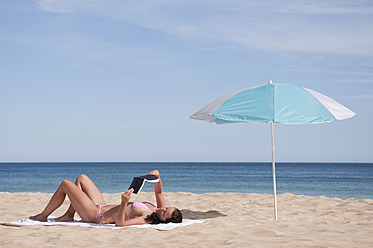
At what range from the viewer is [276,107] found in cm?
569

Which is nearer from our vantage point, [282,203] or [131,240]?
[131,240]

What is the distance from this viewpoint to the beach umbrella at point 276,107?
5.63m

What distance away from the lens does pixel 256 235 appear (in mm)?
4746

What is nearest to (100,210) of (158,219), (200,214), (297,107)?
(158,219)

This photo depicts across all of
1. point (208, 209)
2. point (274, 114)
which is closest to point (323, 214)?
point (208, 209)

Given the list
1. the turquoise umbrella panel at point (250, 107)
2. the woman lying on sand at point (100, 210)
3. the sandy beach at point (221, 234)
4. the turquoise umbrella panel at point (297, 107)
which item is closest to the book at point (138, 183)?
the woman lying on sand at point (100, 210)

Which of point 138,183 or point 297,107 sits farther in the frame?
point 297,107

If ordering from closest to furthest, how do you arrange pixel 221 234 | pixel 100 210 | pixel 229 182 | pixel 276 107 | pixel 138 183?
pixel 221 234
pixel 138 183
pixel 100 210
pixel 276 107
pixel 229 182

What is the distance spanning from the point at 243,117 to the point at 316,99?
1.19 m

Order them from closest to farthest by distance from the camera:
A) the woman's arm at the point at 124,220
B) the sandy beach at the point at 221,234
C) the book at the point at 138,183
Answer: the sandy beach at the point at 221,234, the book at the point at 138,183, the woman's arm at the point at 124,220

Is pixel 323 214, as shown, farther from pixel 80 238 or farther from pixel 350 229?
pixel 80 238

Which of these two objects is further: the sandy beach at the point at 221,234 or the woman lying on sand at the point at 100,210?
the woman lying on sand at the point at 100,210

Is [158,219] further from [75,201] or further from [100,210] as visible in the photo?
[75,201]

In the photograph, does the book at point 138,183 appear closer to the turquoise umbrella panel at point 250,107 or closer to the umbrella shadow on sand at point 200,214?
the turquoise umbrella panel at point 250,107
